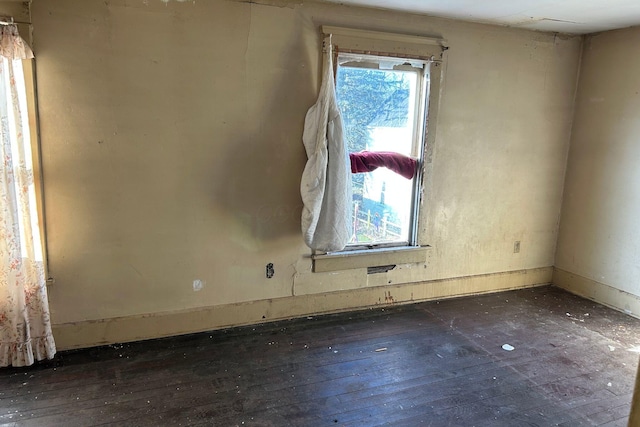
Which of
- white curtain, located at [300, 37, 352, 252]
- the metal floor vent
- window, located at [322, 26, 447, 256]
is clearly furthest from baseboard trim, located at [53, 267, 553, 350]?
white curtain, located at [300, 37, 352, 252]

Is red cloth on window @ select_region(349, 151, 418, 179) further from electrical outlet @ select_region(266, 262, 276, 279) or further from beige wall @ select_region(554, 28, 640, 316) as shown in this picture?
beige wall @ select_region(554, 28, 640, 316)

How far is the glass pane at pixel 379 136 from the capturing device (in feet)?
10.9

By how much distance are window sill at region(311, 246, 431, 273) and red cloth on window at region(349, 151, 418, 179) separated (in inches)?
24.8

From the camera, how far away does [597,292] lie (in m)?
3.93

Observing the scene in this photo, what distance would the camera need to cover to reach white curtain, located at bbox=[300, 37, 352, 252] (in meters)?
3.04

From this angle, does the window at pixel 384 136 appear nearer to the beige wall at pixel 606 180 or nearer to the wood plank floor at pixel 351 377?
the wood plank floor at pixel 351 377

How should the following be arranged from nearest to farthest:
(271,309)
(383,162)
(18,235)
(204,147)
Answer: (18,235)
(204,147)
(271,309)
(383,162)

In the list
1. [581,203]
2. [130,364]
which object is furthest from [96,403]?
[581,203]

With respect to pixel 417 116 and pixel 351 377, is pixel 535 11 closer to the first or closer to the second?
pixel 417 116

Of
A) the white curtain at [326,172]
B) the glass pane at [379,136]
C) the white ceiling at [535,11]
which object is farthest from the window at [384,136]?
the white ceiling at [535,11]

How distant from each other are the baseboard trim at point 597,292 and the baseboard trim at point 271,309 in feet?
0.52

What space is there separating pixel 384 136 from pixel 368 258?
99 centimetres

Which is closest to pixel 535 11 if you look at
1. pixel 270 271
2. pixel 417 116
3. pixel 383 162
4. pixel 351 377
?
pixel 417 116

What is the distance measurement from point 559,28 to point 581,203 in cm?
158
